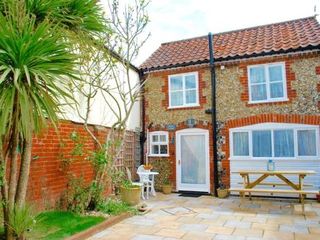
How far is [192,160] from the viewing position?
1114cm

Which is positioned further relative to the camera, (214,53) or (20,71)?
(214,53)

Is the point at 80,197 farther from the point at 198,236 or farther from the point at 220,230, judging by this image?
the point at 220,230

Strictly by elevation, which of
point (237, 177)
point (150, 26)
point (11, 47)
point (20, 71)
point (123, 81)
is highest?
point (150, 26)

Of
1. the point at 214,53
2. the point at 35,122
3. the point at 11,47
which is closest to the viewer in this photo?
the point at 11,47

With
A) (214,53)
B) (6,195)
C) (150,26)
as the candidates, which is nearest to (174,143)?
(214,53)

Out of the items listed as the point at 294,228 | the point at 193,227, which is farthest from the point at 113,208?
the point at 294,228

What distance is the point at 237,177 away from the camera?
10.3 meters

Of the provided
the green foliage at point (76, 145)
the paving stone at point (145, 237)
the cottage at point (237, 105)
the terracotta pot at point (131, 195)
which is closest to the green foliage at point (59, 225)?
the paving stone at point (145, 237)

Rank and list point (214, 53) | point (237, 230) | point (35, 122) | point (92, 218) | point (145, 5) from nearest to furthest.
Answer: point (35, 122) → point (237, 230) → point (92, 218) → point (145, 5) → point (214, 53)

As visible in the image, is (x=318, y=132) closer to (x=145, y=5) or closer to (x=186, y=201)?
(x=186, y=201)

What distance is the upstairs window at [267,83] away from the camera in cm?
997

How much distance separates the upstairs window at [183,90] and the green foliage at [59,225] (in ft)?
19.9

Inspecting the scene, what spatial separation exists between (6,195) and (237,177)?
25.1ft

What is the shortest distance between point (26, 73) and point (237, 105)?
8.07 m
